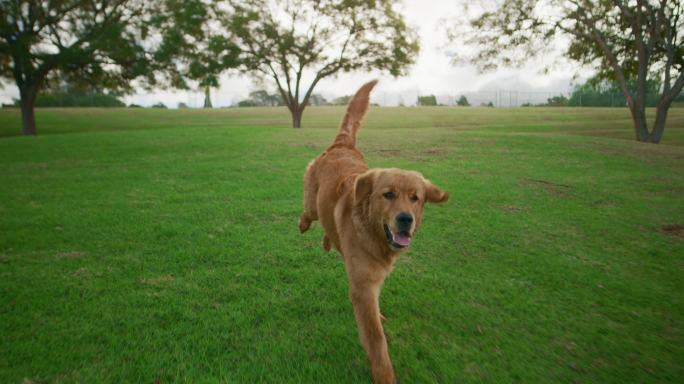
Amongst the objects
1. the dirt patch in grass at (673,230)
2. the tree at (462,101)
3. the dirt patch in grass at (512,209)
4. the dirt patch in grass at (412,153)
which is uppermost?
the tree at (462,101)

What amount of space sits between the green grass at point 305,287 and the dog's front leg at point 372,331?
142 millimetres

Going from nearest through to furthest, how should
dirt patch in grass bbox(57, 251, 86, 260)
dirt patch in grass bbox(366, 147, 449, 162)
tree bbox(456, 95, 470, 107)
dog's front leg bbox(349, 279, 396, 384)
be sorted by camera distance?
Answer: 1. dog's front leg bbox(349, 279, 396, 384)
2. dirt patch in grass bbox(57, 251, 86, 260)
3. dirt patch in grass bbox(366, 147, 449, 162)
4. tree bbox(456, 95, 470, 107)

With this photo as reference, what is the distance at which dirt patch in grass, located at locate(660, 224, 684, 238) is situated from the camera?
17.8 ft

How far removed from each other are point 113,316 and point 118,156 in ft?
31.8

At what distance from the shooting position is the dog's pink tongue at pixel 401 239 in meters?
2.83

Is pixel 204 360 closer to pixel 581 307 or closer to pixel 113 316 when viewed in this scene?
pixel 113 316

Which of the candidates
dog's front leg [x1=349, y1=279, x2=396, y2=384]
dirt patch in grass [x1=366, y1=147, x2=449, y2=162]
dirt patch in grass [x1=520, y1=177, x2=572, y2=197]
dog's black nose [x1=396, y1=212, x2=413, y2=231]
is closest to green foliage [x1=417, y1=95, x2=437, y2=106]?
dirt patch in grass [x1=366, y1=147, x2=449, y2=162]

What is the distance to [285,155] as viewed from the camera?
11469 mm

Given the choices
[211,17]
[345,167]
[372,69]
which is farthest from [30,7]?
[345,167]

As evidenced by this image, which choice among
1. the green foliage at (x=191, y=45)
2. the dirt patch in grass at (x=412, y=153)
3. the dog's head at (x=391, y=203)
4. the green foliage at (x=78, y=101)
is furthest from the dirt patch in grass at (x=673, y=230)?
the green foliage at (x=78, y=101)

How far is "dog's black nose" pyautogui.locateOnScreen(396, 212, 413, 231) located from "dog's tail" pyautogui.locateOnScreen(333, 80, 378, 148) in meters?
2.20

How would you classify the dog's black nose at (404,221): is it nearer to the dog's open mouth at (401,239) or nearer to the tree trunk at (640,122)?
the dog's open mouth at (401,239)

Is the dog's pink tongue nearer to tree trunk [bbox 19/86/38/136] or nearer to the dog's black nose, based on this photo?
the dog's black nose

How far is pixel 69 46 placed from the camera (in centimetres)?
2331
